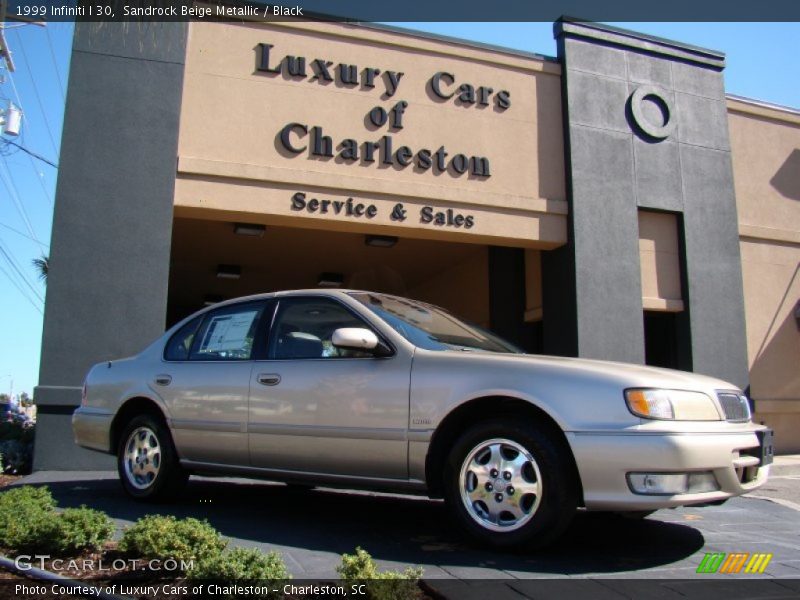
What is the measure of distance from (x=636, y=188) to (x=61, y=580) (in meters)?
9.89

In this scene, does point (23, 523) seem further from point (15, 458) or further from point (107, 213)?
point (107, 213)

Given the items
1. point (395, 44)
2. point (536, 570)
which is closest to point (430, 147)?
point (395, 44)

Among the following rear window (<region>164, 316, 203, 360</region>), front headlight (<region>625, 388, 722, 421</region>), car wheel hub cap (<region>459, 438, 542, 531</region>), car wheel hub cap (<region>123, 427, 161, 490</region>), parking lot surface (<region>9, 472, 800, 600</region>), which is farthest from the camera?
rear window (<region>164, 316, 203, 360</region>)

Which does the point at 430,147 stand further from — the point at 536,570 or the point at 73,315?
the point at 536,570

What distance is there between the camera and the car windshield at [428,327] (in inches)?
184

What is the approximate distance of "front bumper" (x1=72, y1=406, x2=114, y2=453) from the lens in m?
5.89

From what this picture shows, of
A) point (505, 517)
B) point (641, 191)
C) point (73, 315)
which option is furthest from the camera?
point (641, 191)

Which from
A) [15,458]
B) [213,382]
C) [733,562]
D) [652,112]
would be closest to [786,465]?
[652,112]

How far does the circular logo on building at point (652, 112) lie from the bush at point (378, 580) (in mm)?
9868

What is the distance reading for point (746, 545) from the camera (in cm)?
447

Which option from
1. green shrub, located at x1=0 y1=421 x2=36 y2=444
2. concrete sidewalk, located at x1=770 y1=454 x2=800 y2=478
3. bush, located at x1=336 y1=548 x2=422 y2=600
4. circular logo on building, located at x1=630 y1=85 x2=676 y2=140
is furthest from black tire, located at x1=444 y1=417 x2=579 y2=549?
circular logo on building, located at x1=630 y1=85 x2=676 y2=140

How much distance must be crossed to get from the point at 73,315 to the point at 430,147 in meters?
5.14

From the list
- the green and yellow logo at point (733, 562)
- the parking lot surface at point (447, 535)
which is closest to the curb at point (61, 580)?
the parking lot surface at point (447, 535)

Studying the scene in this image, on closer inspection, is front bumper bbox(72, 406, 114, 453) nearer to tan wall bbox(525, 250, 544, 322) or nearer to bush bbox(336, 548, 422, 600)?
bush bbox(336, 548, 422, 600)
